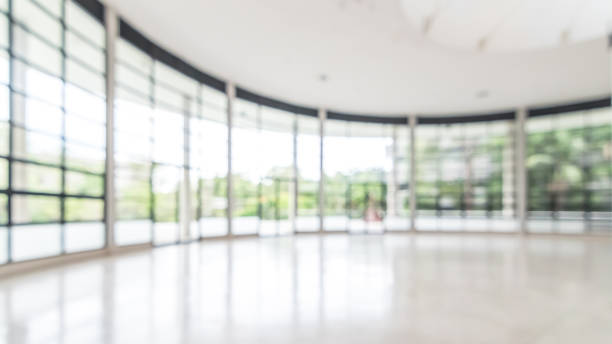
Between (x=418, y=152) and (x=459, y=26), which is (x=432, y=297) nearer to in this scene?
(x=459, y=26)

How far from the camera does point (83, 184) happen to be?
7039mm

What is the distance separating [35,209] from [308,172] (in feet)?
31.3

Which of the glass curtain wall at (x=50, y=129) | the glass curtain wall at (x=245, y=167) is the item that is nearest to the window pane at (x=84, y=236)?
the glass curtain wall at (x=50, y=129)

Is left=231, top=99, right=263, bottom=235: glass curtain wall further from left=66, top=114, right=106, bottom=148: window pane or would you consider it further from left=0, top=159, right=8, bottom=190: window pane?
left=0, top=159, right=8, bottom=190: window pane

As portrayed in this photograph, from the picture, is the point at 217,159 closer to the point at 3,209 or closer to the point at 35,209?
the point at 35,209

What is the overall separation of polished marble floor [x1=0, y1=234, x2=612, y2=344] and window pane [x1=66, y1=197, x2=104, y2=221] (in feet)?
3.33

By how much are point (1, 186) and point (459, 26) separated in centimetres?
899

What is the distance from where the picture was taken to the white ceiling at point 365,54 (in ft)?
22.6

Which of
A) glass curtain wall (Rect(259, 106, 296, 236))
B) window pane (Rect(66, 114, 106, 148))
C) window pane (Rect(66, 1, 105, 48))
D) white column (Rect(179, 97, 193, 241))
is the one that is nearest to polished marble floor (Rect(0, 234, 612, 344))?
window pane (Rect(66, 114, 106, 148))

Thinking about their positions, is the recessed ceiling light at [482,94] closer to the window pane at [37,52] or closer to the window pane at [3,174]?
the window pane at [37,52]

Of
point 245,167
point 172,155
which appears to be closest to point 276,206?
point 245,167

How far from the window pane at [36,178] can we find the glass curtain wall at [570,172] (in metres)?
16.5

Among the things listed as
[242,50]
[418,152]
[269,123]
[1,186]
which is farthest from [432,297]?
[418,152]

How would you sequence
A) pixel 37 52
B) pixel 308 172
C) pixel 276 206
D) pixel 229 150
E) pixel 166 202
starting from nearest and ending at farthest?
pixel 37 52
pixel 166 202
pixel 229 150
pixel 276 206
pixel 308 172
